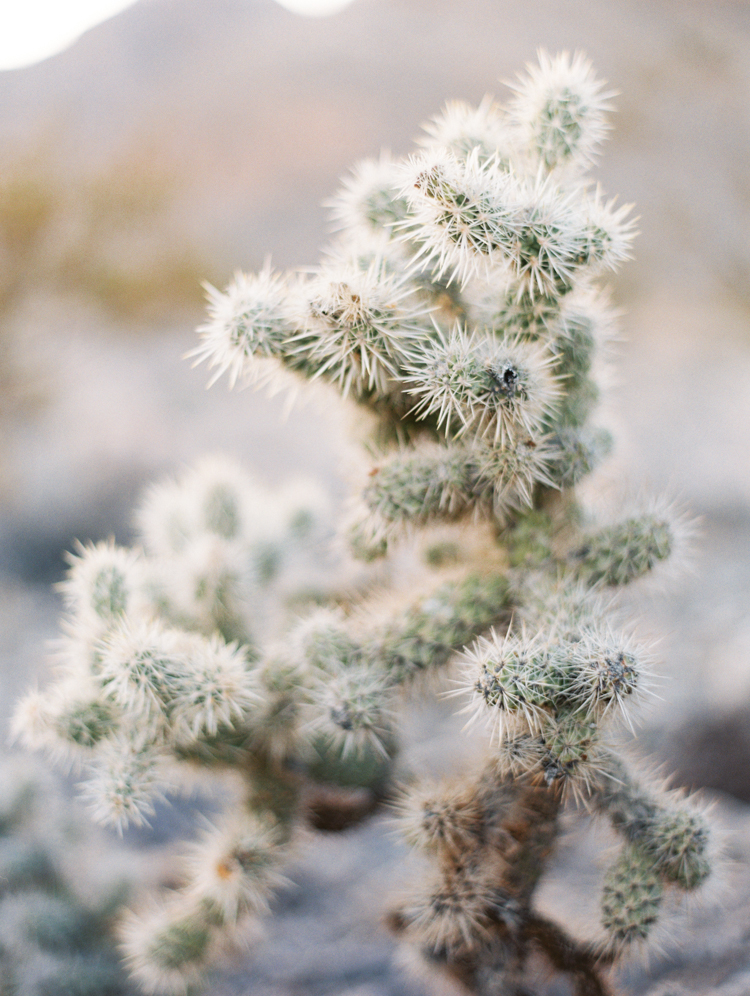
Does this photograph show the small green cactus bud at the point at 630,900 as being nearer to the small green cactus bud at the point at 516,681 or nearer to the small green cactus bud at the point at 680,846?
the small green cactus bud at the point at 680,846

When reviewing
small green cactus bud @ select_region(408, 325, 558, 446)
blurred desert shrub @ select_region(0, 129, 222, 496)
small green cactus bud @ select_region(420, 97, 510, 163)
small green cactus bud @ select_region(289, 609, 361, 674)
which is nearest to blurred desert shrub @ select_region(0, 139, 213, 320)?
blurred desert shrub @ select_region(0, 129, 222, 496)

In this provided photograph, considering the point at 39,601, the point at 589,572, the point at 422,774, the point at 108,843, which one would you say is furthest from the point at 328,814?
the point at 39,601

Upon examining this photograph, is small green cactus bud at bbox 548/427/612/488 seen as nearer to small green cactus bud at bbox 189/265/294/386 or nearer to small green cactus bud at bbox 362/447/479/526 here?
small green cactus bud at bbox 362/447/479/526

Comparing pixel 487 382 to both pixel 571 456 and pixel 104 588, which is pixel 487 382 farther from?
pixel 104 588

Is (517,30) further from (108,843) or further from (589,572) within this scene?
(108,843)

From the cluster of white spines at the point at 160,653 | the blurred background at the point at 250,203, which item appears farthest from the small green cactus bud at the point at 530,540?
the blurred background at the point at 250,203
